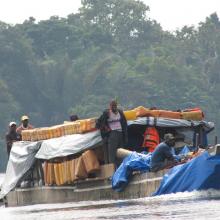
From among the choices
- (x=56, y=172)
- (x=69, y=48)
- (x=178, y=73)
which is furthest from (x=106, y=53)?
(x=56, y=172)

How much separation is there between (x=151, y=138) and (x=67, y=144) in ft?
6.54

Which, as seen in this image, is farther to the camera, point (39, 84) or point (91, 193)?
point (39, 84)

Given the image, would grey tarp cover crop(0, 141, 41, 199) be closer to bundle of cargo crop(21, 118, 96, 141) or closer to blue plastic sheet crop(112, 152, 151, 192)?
bundle of cargo crop(21, 118, 96, 141)

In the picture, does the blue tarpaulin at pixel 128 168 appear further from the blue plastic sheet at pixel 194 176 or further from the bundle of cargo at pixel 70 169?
the bundle of cargo at pixel 70 169

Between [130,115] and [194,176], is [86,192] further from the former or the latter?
[194,176]

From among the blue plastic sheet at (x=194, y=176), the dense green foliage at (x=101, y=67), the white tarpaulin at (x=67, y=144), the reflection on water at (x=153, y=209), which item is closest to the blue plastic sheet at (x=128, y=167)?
the reflection on water at (x=153, y=209)

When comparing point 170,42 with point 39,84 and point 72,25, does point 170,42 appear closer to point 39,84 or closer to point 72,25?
point 72,25

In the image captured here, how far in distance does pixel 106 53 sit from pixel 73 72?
1006 centimetres

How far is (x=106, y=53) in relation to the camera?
132m

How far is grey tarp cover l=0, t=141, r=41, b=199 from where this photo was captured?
2967 cm

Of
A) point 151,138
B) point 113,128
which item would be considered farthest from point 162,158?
point 151,138

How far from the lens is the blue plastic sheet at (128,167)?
2470 centimetres

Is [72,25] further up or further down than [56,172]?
further up

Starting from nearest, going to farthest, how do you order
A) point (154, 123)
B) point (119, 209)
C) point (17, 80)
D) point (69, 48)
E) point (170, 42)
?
point (119, 209)
point (154, 123)
point (17, 80)
point (69, 48)
point (170, 42)
